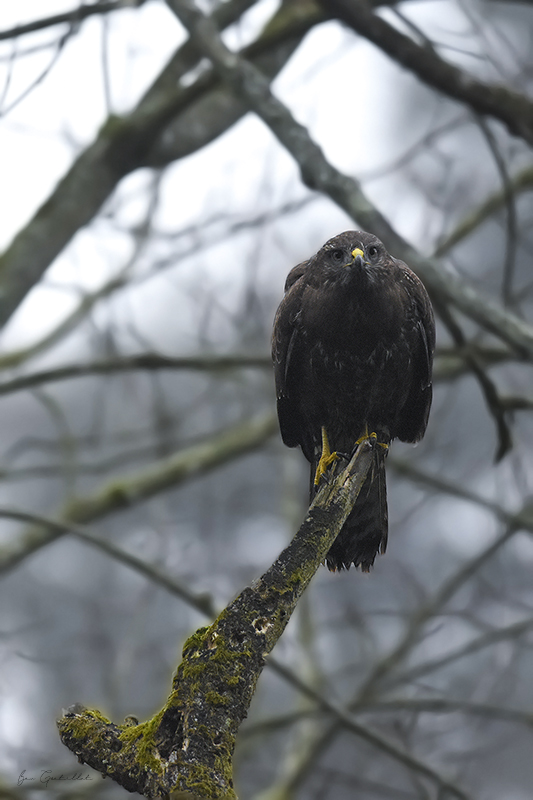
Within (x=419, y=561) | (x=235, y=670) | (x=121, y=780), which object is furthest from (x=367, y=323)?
(x=419, y=561)

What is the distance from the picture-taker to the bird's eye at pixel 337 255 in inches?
133

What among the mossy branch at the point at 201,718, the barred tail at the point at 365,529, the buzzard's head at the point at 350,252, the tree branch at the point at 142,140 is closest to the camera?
the mossy branch at the point at 201,718

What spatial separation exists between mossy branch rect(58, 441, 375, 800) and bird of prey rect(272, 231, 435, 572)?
4.01 feet

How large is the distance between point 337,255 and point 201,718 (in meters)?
2.19

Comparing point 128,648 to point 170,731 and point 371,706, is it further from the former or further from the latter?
point 170,731

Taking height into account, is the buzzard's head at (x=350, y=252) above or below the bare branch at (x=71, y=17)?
below

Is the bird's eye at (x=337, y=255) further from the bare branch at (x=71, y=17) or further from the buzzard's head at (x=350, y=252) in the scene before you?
the bare branch at (x=71, y=17)

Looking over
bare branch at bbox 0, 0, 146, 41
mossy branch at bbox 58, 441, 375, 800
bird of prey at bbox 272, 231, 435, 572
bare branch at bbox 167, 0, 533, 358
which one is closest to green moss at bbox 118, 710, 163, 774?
mossy branch at bbox 58, 441, 375, 800

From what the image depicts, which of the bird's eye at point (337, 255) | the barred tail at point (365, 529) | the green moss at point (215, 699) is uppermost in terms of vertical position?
the bird's eye at point (337, 255)

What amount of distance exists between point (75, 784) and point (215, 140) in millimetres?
5257

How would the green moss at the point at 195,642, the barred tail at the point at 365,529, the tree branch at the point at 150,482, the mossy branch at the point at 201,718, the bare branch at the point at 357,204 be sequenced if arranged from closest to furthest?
the mossy branch at the point at 201,718 < the green moss at the point at 195,642 < the barred tail at the point at 365,529 < the bare branch at the point at 357,204 < the tree branch at the point at 150,482

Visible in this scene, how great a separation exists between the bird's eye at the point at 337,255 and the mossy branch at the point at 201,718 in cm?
174

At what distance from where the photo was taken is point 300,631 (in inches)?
294

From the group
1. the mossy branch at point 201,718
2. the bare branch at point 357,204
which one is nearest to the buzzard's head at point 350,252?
the bare branch at point 357,204
